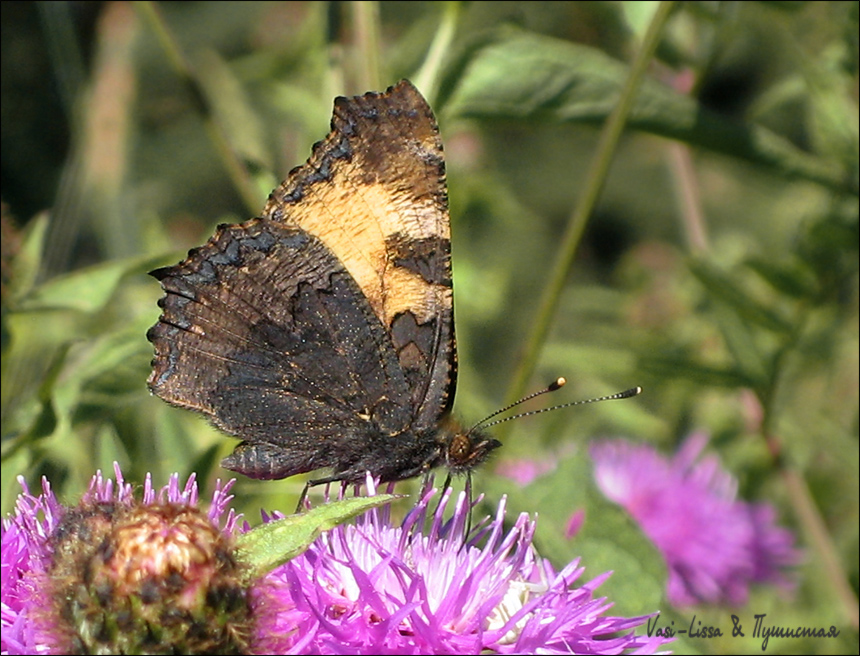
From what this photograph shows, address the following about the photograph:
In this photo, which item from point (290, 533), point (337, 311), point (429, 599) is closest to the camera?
point (290, 533)

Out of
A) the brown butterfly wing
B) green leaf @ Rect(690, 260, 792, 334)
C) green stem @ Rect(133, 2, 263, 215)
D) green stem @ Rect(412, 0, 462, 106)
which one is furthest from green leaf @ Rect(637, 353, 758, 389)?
green stem @ Rect(133, 2, 263, 215)

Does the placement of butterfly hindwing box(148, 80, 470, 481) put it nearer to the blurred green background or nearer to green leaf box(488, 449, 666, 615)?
the blurred green background

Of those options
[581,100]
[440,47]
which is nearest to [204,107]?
[440,47]

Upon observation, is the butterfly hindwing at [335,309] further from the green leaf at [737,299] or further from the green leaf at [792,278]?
the green leaf at [792,278]

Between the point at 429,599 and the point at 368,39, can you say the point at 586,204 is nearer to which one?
the point at 368,39

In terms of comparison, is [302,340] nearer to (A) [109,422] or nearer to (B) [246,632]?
(A) [109,422]

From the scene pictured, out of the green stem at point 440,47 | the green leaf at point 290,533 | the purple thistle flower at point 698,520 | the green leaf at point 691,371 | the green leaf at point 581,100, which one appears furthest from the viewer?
the purple thistle flower at point 698,520

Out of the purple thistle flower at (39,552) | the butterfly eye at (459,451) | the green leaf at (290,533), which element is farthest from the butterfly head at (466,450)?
the green leaf at (290,533)
